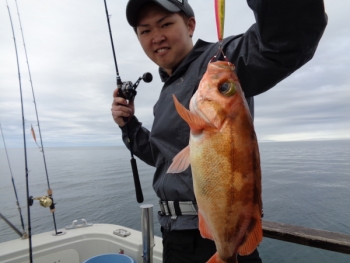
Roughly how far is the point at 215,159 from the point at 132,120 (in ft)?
6.07

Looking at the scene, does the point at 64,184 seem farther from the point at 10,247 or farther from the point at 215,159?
the point at 215,159

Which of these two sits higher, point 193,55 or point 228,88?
point 193,55

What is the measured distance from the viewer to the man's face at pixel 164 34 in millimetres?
1981

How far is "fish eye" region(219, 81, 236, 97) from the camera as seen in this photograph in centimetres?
131

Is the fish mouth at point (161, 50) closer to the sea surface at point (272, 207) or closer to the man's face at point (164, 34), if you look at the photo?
the man's face at point (164, 34)

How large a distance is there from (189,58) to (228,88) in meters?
0.74

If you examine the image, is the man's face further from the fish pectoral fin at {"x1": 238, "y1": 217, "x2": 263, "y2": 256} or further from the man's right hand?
the fish pectoral fin at {"x1": 238, "y1": 217, "x2": 263, "y2": 256}

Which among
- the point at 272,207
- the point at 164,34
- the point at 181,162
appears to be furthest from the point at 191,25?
the point at 272,207

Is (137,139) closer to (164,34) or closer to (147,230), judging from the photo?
(147,230)

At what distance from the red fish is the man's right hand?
1598 mm

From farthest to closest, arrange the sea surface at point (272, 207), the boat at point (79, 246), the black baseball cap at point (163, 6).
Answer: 1. the sea surface at point (272, 207)
2. the boat at point (79, 246)
3. the black baseball cap at point (163, 6)

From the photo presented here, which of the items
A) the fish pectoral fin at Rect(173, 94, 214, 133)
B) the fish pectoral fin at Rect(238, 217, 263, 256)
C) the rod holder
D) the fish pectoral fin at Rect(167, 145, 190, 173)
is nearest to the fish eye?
the fish pectoral fin at Rect(173, 94, 214, 133)

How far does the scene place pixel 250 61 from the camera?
143cm

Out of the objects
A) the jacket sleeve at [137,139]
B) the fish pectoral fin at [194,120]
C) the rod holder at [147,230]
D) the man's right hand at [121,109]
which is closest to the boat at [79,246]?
the rod holder at [147,230]
